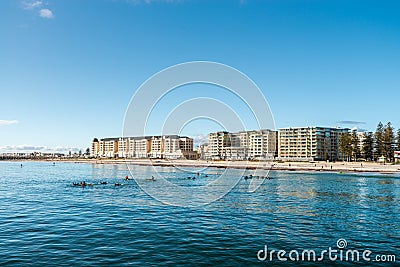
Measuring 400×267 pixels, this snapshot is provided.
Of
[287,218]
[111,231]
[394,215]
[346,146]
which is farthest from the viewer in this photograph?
[346,146]

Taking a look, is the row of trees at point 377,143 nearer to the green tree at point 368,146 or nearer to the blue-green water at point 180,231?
the green tree at point 368,146

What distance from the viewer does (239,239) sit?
18719 millimetres

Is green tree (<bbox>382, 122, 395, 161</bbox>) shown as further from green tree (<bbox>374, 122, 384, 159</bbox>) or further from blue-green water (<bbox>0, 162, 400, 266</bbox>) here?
blue-green water (<bbox>0, 162, 400, 266</bbox>)

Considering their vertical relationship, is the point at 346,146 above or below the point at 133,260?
above

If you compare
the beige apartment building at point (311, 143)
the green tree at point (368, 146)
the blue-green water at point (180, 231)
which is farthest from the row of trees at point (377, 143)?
the blue-green water at point (180, 231)

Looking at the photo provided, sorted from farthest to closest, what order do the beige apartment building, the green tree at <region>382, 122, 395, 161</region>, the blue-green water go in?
the beige apartment building → the green tree at <region>382, 122, 395, 161</region> → the blue-green water

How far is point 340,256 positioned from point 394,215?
14.3 m

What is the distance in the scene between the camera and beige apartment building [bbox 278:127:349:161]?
616 feet

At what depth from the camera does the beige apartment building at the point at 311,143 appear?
188 meters

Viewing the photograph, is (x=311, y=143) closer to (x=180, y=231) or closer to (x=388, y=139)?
(x=388, y=139)

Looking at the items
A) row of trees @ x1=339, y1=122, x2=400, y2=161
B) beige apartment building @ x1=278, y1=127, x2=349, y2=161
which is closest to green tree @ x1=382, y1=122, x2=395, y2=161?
row of trees @ x1=339, y1=122, x2=400, y2=161

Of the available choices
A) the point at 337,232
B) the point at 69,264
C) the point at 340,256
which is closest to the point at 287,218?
the point at 337,232

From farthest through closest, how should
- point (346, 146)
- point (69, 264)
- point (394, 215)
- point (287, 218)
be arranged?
point (346, 146), point (394, 215), point (287, 218), point (69, 264)

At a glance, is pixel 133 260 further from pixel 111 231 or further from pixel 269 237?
pixel 269 237
